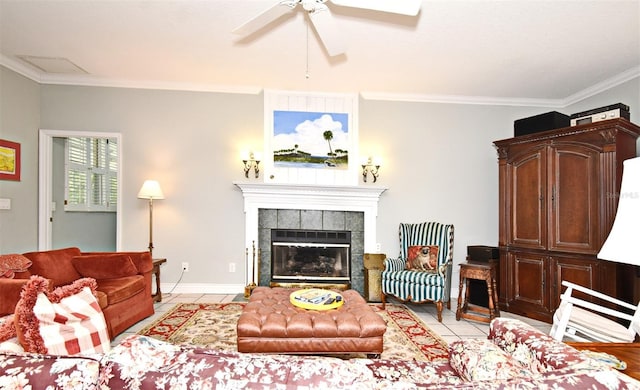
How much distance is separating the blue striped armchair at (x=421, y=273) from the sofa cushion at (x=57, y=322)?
9.29 ft

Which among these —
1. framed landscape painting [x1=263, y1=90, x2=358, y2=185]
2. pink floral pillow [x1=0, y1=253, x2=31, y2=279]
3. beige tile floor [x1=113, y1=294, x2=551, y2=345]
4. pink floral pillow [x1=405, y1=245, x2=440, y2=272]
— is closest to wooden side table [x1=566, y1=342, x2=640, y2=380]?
beige tile floor [x1=113, y1=294, x2=551, y2=345]

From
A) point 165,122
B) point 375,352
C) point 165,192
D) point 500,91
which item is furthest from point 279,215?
point 500,91

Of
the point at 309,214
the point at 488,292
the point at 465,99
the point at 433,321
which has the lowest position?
the point at 433,321

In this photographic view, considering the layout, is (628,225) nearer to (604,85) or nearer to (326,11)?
(326,11)

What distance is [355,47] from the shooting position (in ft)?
10.3

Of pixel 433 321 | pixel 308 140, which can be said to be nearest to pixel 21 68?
pixel 308 140

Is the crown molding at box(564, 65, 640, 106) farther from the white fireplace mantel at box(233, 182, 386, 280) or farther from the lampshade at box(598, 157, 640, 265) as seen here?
the lampshade at box(598, 157, 640, 265)

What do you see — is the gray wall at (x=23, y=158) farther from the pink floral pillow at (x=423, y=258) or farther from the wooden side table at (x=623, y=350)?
the wooden side table at (x=623, y=350)

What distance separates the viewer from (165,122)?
13.6 ft

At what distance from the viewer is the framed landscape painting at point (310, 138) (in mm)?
4246

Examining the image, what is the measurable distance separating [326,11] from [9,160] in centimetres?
400

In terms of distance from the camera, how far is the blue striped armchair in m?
3.33

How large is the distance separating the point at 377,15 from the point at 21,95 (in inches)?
167

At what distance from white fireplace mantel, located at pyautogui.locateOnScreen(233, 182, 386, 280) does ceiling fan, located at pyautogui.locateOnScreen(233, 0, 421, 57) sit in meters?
1.93
